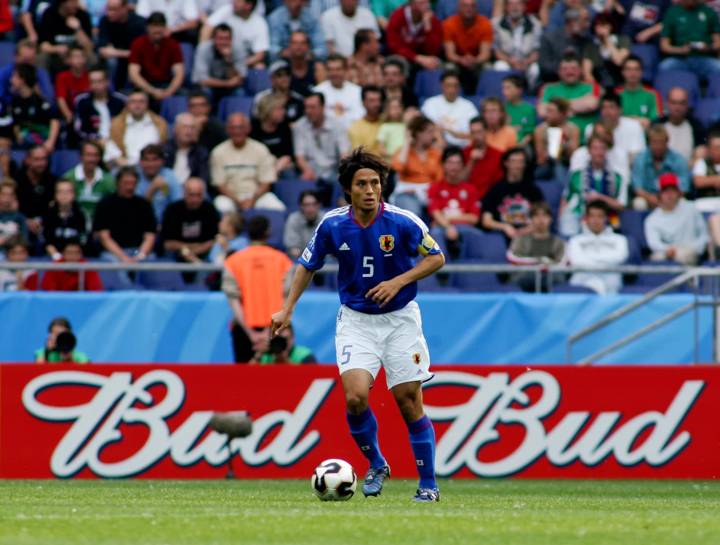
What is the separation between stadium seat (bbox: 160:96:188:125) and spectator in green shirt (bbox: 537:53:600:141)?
435 cm

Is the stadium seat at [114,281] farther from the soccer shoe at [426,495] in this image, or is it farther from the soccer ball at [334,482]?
the soccer shoe at [426,495]

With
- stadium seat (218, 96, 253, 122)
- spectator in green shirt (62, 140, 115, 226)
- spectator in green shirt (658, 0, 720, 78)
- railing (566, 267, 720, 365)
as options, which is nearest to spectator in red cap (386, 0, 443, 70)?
stadium seat (218, 96, 253, 122)

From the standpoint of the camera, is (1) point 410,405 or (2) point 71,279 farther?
(2) point 71,279

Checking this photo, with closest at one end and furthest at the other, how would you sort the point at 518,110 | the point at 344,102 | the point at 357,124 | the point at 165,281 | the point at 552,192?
the point at 165,281 < the point at 552,192 < the point at 357,124 < the point at 344,102 < the point at 518,110

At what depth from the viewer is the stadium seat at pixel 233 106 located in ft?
65.3

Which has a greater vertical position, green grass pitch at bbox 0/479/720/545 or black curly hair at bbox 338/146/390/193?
black curly hair at bbox 338/146/390/193

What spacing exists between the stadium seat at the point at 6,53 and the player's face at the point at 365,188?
455 inches

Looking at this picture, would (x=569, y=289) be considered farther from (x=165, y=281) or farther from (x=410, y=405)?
(x=410, y=405)

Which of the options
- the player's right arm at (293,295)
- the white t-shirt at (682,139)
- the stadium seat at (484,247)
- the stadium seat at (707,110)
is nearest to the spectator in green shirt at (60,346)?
the stadium seat at (484,247)

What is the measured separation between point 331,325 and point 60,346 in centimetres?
278

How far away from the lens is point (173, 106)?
65.7ft

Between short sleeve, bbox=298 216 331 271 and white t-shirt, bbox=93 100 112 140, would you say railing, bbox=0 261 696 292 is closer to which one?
white t-shirt, bbox=93 100 112 140

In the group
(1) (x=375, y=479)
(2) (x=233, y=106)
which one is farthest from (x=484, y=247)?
(1) (x=375, y=479)

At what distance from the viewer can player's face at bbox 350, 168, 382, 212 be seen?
32.7 feet
